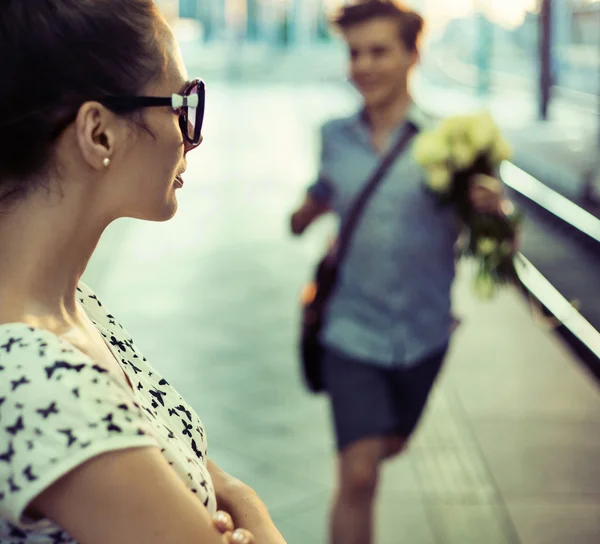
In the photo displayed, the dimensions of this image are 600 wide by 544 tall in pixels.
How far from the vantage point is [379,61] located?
3203 millimetres

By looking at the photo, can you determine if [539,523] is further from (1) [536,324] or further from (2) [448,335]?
(1) [536,324]

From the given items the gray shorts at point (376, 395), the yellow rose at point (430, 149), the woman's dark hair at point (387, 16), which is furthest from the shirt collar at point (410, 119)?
the gray shorts at point (376, 395)

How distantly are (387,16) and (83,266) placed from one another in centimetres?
224

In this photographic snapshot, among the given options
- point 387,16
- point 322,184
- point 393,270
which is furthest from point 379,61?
point 393,270

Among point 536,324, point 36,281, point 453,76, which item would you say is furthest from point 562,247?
point 453,76

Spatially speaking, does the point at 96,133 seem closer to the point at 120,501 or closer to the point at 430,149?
the point at 120,501

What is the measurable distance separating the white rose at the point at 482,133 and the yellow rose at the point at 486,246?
0.32m

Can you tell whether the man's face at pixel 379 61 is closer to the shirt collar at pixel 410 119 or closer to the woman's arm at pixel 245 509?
the shirt collar at pixel 410 119

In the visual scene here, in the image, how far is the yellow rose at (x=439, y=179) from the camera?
3037 millimetres

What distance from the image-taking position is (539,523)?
3996 millimetres

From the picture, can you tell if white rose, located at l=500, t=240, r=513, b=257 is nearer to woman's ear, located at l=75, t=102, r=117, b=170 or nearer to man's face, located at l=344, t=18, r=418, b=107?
man's face, located at l=344, t=18, r=418, b=107

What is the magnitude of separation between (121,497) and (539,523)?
10.9ft

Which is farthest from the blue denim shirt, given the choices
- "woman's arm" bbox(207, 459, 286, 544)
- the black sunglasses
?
the black sunglasses

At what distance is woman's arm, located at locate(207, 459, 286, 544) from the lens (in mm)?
1400
